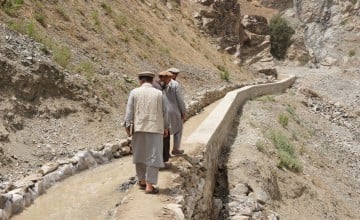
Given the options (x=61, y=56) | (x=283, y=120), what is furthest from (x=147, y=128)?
(x=283, y=120)

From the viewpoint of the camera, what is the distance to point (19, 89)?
11.0 meters

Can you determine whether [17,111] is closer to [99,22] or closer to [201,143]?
[201,143]

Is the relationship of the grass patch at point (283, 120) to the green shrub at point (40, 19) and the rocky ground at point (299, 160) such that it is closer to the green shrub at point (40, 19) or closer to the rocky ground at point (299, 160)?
the rocky ground at point (299, 160)

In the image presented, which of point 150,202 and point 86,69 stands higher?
point 86,69

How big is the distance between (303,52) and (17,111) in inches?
1728

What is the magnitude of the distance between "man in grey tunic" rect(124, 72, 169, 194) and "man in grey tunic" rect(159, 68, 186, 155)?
1455 millimetres

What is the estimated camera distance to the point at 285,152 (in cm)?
1484

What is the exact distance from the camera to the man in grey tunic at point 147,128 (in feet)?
22.7

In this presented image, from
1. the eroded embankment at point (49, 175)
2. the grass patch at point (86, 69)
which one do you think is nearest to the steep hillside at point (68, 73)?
the grass patch at point (86, 69)

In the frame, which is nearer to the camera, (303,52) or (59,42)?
(59,42)

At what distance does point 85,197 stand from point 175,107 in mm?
2092

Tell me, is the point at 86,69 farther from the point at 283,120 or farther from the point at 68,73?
the point at 283,120

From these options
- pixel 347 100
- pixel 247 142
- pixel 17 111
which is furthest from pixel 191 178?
pixel 347 100

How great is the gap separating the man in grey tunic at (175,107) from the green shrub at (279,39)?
43182mm
